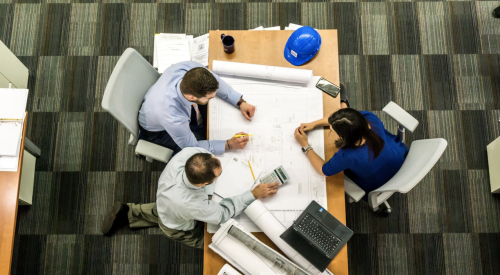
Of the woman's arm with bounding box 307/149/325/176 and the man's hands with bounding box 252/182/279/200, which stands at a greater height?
the woman's arm with bounding box 307/149/325/176

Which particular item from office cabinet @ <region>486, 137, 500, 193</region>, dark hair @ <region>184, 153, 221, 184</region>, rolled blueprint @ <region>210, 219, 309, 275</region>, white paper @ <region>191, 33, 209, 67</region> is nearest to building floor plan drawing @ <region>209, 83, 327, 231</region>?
rolled blueprint @ <region>210, 219, 309, 275</region>

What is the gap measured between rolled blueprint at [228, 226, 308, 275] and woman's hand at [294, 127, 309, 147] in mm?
543

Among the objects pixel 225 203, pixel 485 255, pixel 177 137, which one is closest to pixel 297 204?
pixel 225 203

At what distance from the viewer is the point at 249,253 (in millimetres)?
1497

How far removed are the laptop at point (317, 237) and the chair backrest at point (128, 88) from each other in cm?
101

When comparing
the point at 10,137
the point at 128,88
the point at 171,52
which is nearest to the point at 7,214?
the point at 10,137

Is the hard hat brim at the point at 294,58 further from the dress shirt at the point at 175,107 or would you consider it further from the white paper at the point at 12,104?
the white paper at the point at 12,104

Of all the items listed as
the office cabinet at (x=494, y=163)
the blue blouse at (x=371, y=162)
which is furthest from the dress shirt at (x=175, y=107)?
the office cabinet at (x=494, y=163)

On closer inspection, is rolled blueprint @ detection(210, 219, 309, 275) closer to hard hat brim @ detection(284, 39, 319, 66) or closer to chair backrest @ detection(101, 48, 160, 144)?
chair backrest @ detection(101, 48, 160, 144)

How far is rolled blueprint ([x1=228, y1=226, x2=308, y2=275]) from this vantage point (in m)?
1.46

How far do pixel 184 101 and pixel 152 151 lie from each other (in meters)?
0.32

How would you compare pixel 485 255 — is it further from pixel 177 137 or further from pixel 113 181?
pixel 113 181

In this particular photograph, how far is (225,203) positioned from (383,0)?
244 cm

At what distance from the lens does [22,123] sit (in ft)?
6.34
